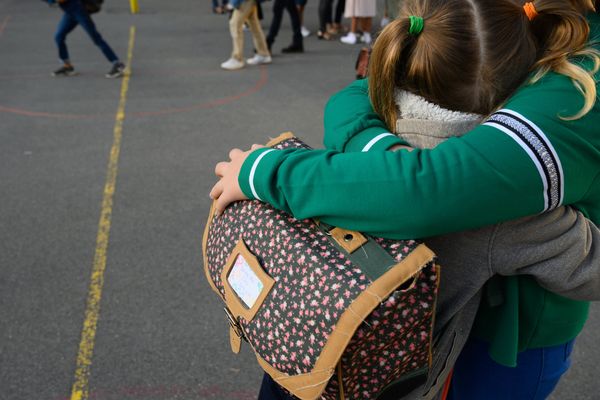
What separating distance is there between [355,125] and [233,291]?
44 centimetres

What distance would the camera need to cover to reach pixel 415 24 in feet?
3.27

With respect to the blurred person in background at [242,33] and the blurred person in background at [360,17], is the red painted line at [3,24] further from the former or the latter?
the blurred person in background at [360,17]

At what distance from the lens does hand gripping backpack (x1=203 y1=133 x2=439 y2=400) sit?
916 millimetres

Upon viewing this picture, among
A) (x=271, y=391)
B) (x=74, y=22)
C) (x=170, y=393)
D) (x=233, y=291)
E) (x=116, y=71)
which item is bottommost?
(x=170, y=393)

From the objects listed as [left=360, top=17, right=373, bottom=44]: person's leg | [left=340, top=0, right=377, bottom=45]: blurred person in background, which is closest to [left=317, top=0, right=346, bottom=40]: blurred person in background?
[left=340, top=0, right=377, bottom=45]: blurred person in background

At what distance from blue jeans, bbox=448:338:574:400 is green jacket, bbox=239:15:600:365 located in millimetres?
450

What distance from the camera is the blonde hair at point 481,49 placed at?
98 cm

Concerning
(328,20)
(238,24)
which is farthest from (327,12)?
(238,24)

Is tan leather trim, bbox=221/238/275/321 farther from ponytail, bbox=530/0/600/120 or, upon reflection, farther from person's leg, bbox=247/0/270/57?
person's leg, bbox=247/0/270/57

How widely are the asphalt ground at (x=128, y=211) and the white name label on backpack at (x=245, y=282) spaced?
1643mm

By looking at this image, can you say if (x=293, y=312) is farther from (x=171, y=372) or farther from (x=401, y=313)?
(x=171, y=372)

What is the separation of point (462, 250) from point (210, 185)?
3593 millimetres

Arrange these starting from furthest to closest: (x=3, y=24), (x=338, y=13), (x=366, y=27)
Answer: (x=3, y=24)
(x=338, y=13)
(x=366, y=27)

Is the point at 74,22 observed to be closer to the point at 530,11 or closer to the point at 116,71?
the point at 116,71
